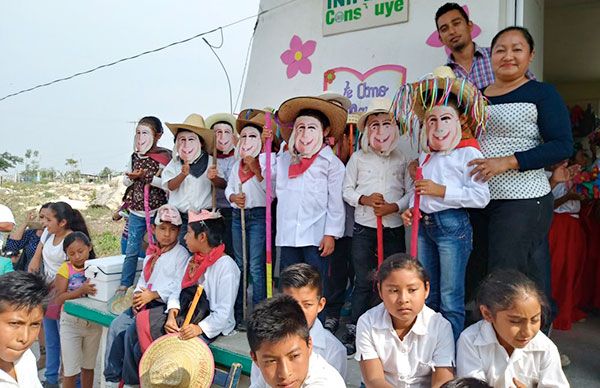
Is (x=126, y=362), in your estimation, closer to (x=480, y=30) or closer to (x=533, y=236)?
(x=533, y=236)

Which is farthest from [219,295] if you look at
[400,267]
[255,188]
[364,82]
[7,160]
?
[7,160]

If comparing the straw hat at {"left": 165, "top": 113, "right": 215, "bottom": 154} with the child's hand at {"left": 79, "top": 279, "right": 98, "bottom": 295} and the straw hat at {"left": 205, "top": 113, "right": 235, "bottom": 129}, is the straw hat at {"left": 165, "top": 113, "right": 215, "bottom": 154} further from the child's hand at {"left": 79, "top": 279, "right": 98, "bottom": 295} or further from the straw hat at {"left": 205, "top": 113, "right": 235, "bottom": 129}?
the child's hand at {"left": 79, "top": 279, "right": 98, "bottom": 295}

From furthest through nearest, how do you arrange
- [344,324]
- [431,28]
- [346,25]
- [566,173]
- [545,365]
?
[346,25] < [431,28] < [344,324] < [566,173] < [545,365]

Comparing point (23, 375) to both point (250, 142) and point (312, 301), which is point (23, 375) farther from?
point (250, 142)

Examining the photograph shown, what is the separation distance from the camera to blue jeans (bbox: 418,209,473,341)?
2.74 m

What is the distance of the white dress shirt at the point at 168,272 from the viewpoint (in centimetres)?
381

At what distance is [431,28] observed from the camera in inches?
171

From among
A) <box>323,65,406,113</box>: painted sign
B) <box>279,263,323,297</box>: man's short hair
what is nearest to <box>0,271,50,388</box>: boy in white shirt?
<box>279,263,323,297</box>: man's short hair

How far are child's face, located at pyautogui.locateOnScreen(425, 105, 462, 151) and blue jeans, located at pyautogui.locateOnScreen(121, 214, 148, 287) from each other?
8.75ft

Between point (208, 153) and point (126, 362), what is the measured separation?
1840 millimetres

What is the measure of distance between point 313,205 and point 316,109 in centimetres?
76

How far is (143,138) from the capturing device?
4.36 meters

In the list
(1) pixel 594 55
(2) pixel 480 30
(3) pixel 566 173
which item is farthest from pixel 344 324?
(1) pixel 594 55

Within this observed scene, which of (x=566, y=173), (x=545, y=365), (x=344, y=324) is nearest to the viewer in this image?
(x=545, y=365)
